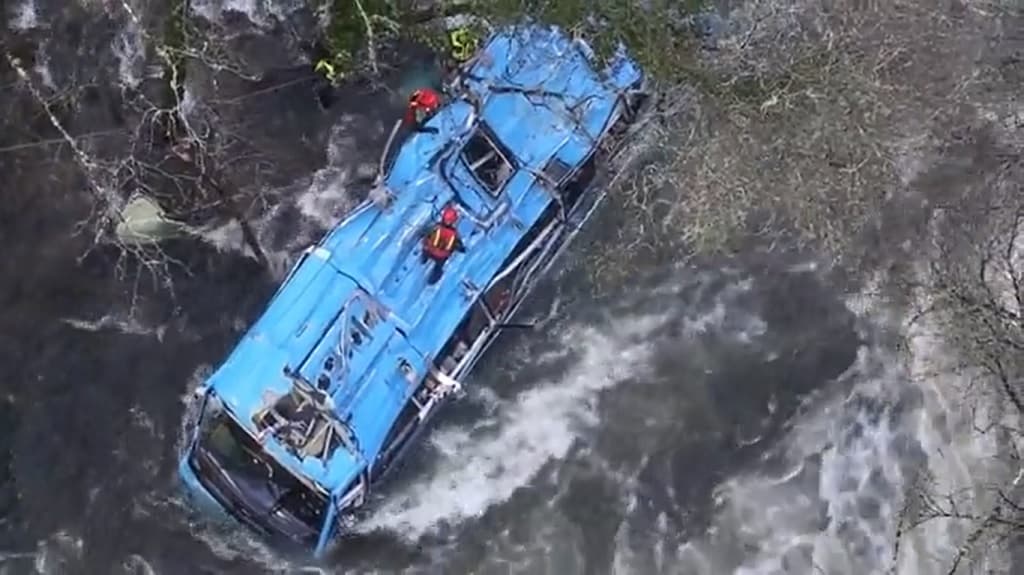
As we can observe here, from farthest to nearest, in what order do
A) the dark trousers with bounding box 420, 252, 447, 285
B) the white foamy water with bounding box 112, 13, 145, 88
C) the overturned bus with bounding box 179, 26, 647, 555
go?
1. the white foamy water with bounding box 112, 13, 145, 88
2. the dark trousers with bounding box 420, 252, 447, 285
3. the overturned bus with bounding box 179, 26, 647, 555

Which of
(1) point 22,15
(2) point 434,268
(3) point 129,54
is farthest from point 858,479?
(1) point 22,15

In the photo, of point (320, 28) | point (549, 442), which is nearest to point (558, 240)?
point (549, 442)

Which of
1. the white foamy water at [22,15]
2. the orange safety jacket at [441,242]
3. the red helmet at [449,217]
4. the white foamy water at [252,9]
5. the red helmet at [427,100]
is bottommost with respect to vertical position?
the white foamy water at [22,15]

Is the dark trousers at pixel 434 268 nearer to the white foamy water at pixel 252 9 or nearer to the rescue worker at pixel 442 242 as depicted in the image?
the rescue worker at pixel 442 242

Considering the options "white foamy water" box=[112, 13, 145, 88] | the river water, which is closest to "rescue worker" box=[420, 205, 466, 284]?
the river water

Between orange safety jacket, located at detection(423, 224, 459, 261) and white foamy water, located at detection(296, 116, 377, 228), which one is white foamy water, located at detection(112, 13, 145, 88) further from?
orange safety jacket, located at detection(423, 224, 459, 261)

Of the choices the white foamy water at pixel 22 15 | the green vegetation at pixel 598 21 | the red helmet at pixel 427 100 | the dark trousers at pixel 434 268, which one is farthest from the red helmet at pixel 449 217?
the white foamy water at pixel 22 15
